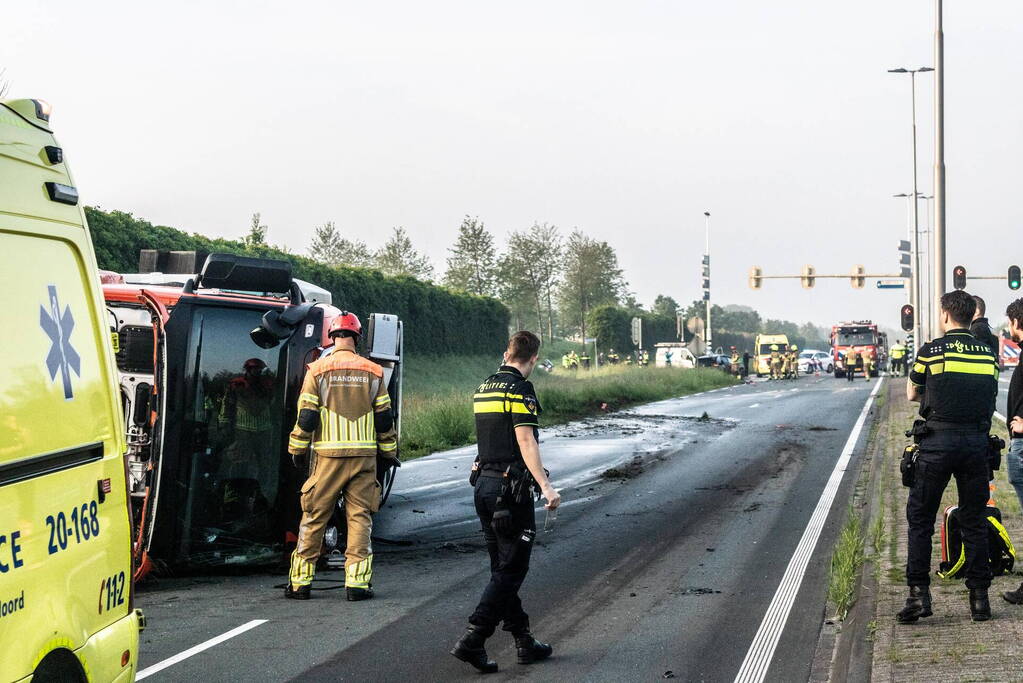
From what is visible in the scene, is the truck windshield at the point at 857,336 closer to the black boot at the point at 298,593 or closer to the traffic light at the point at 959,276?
the traffic light at the point at 959,276

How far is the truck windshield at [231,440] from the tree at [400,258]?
60.3m

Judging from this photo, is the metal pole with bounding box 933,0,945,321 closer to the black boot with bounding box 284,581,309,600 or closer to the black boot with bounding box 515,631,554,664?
the black boot with bounding box 284,581,309,600

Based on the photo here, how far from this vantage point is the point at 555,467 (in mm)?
16906

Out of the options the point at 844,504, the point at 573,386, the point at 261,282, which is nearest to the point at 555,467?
the point at 844,504

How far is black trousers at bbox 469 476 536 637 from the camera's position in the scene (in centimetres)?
647

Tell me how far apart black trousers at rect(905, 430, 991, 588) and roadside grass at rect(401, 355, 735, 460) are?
1223 centimetres

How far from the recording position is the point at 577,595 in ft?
27.7

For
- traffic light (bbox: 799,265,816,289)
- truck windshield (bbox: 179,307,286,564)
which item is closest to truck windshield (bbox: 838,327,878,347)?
traffic light (bbox: 799,265,816,289)

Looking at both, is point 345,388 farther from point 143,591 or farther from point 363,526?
point 143,591

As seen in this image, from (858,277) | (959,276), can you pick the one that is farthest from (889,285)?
(959,276)

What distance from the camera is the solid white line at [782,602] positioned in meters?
6.55

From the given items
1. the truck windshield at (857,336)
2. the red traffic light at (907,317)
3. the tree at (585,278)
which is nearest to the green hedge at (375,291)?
the red traffic light at (907,317)

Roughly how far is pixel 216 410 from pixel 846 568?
4.55m

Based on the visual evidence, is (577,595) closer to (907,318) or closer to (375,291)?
(375,291)
